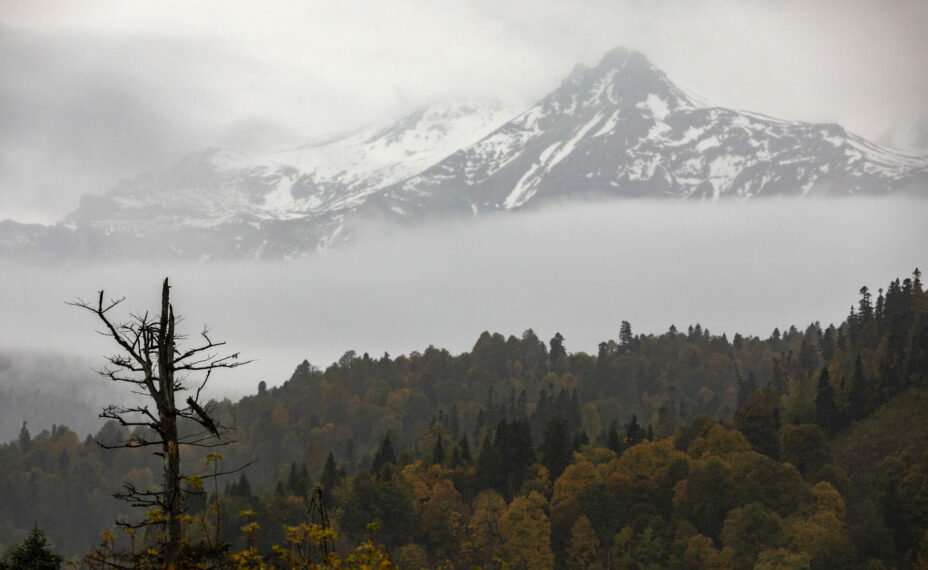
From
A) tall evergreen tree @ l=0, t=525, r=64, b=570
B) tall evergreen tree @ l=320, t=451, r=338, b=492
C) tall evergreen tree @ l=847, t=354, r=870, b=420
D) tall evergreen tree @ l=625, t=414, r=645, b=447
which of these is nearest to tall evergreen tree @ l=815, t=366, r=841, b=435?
tall evergreen tree @ l=847, t=354, r=870, b=420

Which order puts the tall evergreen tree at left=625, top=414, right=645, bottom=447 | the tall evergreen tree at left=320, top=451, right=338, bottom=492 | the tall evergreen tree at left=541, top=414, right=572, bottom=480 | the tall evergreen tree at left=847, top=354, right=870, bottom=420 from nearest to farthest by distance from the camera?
1. the tall evergreen tree at left=541, top=414, right=572, bottom=480
2. the tall evergreen tree at left=320, top=451, right=338, bottom=492
3. the tall evergreen tree at left=847, top=354, right=870, bottom=420
4. the tall evergreen tree at left=625, top=414, right=645, bottom=447

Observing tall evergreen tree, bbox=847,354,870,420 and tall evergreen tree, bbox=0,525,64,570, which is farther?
tall evergreen tree, bbox=847,354,870,420

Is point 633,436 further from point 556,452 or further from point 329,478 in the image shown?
point 329,478

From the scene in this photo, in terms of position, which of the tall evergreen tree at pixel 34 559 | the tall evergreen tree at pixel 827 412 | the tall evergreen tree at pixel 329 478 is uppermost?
the tall evergreen tree at pixel 827 412

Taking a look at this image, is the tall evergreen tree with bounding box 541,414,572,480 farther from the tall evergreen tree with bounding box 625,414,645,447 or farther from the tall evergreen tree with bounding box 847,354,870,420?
the tall evergreen tree with bounding box 847,354,870,420

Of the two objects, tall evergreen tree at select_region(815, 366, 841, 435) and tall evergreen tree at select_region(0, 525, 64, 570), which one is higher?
tall evergreen tree at select_region(815, 366, 841, 435)

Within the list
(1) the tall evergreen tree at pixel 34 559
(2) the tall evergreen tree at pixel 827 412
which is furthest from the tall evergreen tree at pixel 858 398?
(1) the tall evergreen tree at pixel 34 559

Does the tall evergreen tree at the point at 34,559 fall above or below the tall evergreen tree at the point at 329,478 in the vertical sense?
above

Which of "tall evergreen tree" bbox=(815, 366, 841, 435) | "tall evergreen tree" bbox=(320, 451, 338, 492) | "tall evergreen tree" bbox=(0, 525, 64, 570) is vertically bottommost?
"tall evergreen tree" bbox=(320, 451, 338, 492)

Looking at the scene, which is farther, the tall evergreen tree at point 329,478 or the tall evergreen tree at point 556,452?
the tall evergreen tree at point 329,478

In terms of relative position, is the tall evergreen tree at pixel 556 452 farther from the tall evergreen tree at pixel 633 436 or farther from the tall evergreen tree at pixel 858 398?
the tall evergreen tree at pixel 858 398

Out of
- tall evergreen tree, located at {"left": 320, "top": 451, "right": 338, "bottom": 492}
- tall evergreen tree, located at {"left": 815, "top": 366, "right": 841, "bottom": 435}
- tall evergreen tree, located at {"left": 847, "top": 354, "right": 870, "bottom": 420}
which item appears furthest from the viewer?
tall evergreen tree, located at {"left": 847, "top": 354, "right": 870, "bottom": 420}

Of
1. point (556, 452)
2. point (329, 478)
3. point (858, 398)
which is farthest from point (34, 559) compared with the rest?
point (858, 398)

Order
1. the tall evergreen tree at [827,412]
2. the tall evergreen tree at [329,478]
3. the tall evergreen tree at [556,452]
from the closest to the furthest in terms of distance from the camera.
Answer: the tall evergreen tree at [556,452] < the tall evergreen tree at [329,478] < the tall evergreen tree at [827,412]
